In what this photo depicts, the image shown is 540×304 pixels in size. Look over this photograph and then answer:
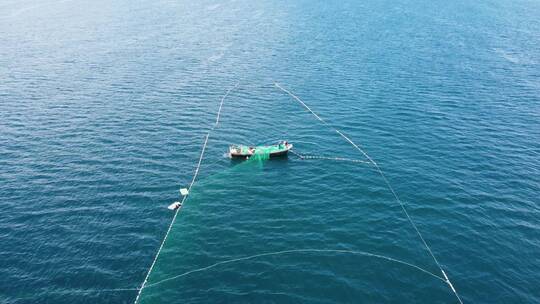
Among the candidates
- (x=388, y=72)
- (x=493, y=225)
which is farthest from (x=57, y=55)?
(x=493, y=225)

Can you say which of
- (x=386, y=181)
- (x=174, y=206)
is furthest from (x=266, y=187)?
(x=386, y=181)

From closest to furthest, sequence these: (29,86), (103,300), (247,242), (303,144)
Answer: (103,300), (247,242), (303,144), (29,86)

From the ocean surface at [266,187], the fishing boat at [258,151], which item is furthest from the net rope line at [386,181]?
the fishing boat at [258,151]

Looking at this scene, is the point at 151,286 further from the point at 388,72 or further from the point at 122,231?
the point at 388,72

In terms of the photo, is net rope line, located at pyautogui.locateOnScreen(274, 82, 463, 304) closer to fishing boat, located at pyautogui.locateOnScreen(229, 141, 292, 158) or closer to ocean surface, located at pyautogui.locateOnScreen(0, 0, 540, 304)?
ocean surface, located at pyautogui.locateOnScreen(0, 0, 540, 304)

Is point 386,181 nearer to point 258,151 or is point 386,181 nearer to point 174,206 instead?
point 258,151

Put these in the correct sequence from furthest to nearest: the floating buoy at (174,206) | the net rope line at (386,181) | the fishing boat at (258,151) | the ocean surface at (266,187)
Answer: the fishing boat at (258,151)
the floating buoy at (174,206)
the net rope line at (386,181)
the ocean surface at (266,187)

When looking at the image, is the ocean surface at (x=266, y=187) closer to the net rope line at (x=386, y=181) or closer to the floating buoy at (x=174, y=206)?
the net rope line at (x=386, y=181)

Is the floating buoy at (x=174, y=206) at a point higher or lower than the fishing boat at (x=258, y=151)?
lower
